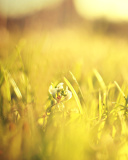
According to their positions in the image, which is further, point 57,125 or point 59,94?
point 59,94

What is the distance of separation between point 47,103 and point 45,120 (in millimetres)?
155

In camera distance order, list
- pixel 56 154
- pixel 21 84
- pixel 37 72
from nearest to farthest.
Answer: pixel 56 154 < pixel 21 84 < pixel 37 72

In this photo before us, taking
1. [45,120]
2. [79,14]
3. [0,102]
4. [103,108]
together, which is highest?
[79,14]

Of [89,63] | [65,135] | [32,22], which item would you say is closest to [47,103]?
[65,135]

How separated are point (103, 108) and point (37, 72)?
24.1 inches

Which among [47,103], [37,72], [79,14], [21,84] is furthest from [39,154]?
[79,14]

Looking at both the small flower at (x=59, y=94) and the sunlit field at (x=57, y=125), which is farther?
the small flower at (x=59, y=94)

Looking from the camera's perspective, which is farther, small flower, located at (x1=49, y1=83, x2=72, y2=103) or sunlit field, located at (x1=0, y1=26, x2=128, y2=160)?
small flower, located at (x1=49, y1=83, x2=72, y2=103)

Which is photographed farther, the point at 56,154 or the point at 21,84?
the point at 21,84

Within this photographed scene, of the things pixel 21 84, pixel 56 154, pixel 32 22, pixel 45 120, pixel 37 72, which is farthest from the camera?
pixel 32 22

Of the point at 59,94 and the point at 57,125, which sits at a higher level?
the point at 59,94

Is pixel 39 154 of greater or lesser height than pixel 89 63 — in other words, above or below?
below

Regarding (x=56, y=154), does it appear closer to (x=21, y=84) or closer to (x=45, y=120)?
(x=45, y=120)

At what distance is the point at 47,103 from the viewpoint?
1087mm
